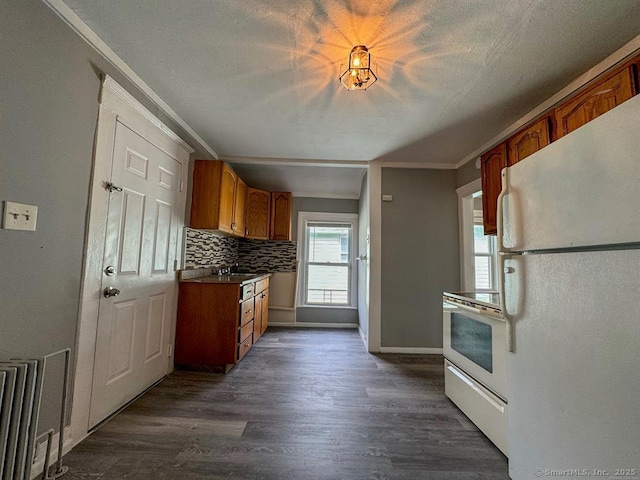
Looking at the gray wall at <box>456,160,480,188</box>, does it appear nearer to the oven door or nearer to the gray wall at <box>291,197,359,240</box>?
the oven door

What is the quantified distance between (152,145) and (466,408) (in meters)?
3.11

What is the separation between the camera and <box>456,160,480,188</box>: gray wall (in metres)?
3.10

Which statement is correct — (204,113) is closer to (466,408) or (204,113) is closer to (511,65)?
(511,65)

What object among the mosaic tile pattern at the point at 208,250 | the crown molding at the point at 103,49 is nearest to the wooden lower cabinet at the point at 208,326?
the mosaic tile pattern at the point at 208,250

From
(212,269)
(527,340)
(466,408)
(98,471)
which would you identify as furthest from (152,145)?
(466,408)

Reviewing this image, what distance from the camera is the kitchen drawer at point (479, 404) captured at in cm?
156

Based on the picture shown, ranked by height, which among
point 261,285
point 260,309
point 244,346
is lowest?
point 244,346

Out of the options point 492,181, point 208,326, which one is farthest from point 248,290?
point 492,181

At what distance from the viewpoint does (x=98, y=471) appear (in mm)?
1400

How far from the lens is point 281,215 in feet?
15.2

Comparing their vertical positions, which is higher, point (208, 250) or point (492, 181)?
point (492, 181)

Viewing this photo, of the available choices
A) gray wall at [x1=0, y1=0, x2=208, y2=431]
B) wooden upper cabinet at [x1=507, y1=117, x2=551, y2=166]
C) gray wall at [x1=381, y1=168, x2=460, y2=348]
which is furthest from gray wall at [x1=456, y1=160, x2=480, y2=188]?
Result: gray wall at [x1=0, y1=0, x2=208, y2=431]

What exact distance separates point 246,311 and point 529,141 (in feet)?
10.1

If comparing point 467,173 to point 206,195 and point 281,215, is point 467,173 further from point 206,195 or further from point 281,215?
point 206,195
